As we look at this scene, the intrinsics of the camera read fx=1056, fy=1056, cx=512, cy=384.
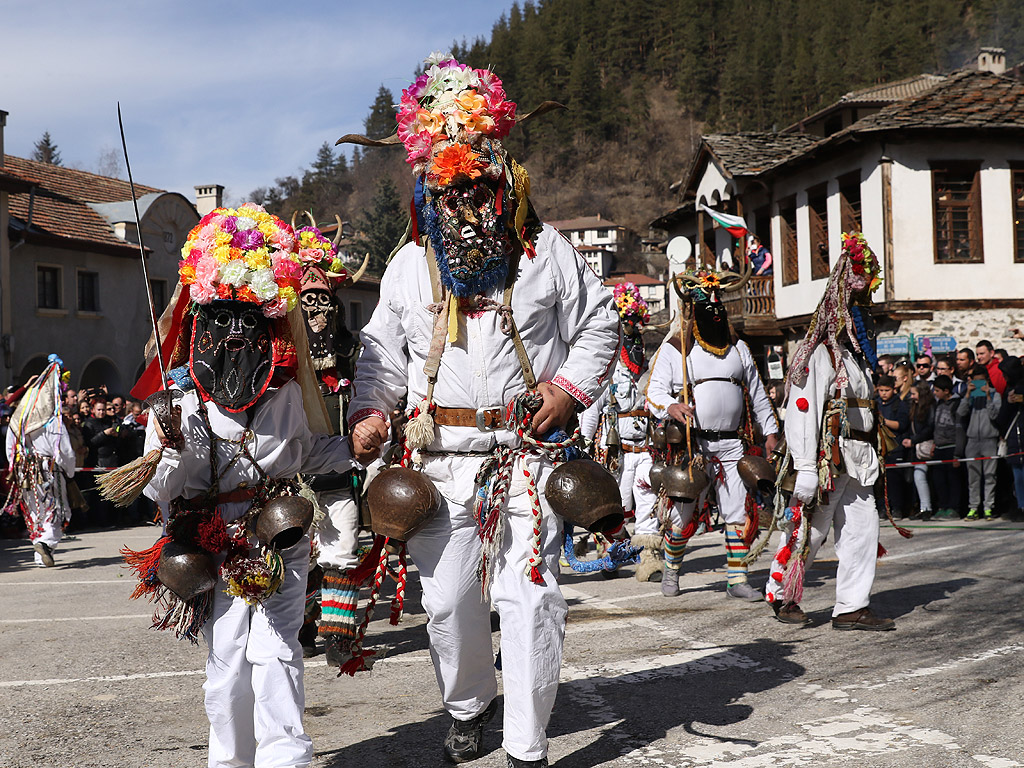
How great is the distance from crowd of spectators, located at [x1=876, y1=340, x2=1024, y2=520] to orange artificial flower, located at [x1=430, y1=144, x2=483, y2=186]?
899 cm

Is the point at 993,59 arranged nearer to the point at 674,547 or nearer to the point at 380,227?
the point at 380,227

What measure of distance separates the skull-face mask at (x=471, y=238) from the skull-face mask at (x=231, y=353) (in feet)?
2.55

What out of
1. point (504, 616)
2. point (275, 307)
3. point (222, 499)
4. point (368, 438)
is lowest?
point (504, 616)

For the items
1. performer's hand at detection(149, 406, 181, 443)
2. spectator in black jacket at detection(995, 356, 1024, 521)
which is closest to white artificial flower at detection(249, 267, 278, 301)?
performer's hand at detection(149, 406, 181, 443)

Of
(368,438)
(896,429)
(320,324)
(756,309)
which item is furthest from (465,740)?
(756,309)

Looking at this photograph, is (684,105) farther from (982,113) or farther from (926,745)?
(926,745)

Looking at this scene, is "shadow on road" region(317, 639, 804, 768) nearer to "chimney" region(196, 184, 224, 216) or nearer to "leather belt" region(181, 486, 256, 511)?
"leather belt" region(181, 486, 256, 511)

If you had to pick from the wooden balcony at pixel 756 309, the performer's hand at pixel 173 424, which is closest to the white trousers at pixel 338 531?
the performer's hand at pixel 173 424

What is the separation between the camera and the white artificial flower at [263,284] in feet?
12.8

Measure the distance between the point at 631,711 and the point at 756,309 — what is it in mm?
27551

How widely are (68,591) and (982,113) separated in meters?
22.7

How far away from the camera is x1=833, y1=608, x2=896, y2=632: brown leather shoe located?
6.38 m

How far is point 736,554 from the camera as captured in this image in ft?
25.9

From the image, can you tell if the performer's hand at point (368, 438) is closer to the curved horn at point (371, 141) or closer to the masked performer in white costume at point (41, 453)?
the curved horn at point (371, 141)
